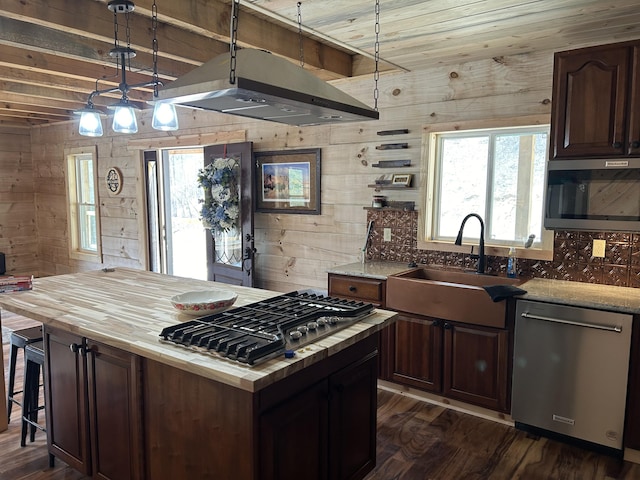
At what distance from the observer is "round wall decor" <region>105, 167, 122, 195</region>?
6071 millimetres

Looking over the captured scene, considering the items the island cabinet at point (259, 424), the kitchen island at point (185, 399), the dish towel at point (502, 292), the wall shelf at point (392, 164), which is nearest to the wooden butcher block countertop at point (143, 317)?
the kitchen island at point (185, 399)

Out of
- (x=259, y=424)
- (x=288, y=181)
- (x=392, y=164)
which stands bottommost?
(x=259, y=424)

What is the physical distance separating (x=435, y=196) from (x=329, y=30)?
1.53 metres

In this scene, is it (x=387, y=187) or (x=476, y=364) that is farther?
(x=387, y=187)

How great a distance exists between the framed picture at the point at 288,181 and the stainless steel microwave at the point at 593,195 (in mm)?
2024

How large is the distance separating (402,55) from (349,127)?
2.82ft

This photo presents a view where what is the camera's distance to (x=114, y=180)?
6.13 metres

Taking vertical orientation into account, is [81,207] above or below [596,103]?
below

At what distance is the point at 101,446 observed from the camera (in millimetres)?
2180

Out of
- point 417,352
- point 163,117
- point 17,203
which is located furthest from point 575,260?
point 17,203

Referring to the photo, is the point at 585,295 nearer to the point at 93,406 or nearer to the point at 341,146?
the point at 341,146

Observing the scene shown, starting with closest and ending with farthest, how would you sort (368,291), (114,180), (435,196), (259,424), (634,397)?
(259,424), (634,397), (368,291), (435,196), (114,180)

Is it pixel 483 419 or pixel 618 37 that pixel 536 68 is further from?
pixel 483 419

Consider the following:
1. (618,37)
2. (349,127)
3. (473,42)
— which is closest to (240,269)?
(349,127)
